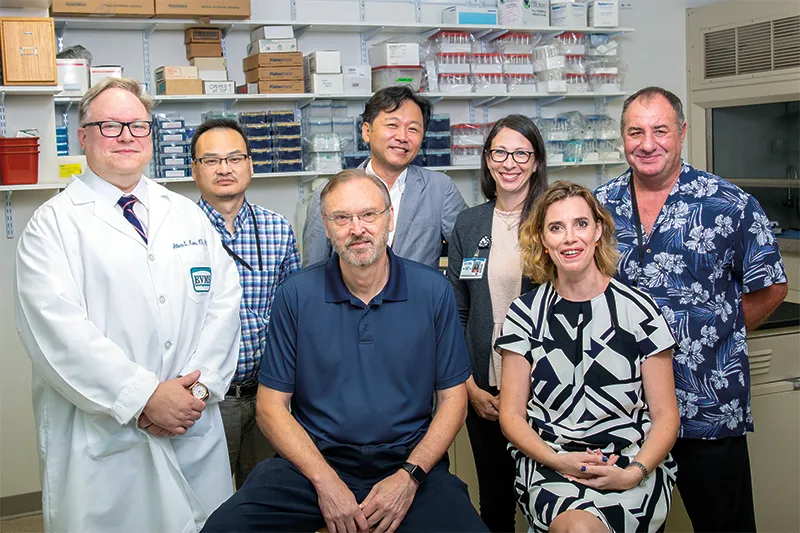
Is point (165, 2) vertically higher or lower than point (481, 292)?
higher

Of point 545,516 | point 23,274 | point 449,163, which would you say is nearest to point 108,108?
point 23,274

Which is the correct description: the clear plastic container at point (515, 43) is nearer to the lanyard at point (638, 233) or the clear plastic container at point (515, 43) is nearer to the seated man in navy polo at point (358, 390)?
the lanyard at point (638, 233)

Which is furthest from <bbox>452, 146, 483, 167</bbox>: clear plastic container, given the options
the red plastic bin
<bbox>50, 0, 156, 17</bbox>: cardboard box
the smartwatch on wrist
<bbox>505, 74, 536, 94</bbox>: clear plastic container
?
the smartwatch on wrist

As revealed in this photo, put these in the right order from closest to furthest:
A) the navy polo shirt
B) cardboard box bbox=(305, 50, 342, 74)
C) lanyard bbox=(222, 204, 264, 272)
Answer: the navy polo shirt < lanyard bbox=(222, 204, 264, 272) < cardboard box bbox=(305, 50, 342, 74)

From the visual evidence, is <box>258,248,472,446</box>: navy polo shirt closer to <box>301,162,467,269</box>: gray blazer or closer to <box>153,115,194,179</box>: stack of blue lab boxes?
<box>301,162,467,269</box>: gray blazer

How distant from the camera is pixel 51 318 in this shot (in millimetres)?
2023

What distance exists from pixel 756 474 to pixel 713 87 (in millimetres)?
3463

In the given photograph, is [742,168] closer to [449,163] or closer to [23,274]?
[449,163]

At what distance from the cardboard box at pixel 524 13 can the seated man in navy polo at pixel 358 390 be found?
3267mm

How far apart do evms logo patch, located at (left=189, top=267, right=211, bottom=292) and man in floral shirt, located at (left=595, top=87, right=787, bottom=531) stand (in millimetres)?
1173

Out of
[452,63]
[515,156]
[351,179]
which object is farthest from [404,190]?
[452,63]

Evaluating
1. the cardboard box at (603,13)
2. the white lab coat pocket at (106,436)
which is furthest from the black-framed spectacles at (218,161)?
the cardboard box at (603,13)

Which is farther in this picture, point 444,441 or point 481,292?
point 481,292

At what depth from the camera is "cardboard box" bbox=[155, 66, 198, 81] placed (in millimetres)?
4332
